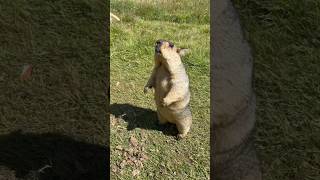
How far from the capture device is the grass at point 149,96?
127 inches

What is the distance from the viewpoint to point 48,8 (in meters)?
4.25

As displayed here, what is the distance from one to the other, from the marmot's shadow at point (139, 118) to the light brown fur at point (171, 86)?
0.06 metres

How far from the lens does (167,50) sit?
10.4 feet

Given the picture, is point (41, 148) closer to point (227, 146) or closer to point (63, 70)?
point (63, 70)

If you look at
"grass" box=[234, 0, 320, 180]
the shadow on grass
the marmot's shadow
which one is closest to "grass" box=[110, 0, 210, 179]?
the marmot's shadow

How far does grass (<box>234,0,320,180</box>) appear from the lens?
3695 millimetres

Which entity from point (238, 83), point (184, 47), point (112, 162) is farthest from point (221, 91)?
point (112, 162)

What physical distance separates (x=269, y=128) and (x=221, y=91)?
0.84 m

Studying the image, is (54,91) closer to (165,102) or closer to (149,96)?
(149,96)

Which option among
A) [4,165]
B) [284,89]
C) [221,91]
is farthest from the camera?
[4,165]

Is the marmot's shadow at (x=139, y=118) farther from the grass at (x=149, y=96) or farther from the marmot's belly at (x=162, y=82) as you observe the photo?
the marmot's belly at (x=162, y=82)

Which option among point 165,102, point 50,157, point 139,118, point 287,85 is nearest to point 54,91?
point 50,157

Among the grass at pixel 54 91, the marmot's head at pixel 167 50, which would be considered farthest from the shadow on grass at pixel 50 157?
the marmot's head at pixel 167 50

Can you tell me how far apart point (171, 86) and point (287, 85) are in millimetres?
1043
